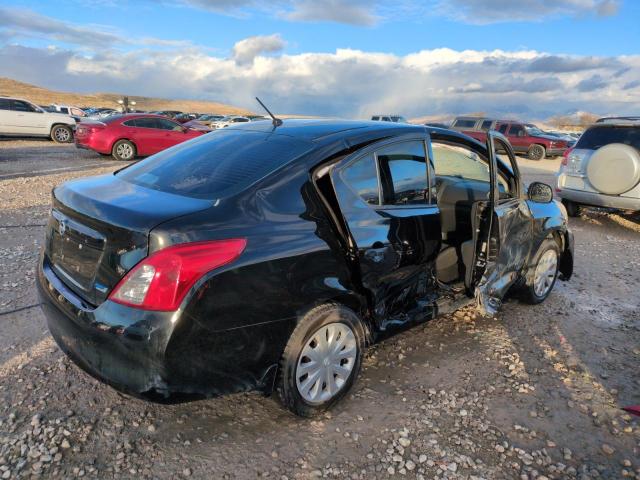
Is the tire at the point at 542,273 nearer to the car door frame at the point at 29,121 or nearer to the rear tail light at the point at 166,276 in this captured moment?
the rear tail light at the point at 166,276

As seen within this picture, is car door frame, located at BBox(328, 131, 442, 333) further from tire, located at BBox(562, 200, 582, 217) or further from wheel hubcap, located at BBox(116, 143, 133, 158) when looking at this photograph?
wheel hubcap, located at BBox(116, 143, 133, 158)

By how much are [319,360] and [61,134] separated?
20.5m

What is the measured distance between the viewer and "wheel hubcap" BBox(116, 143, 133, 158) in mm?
15148

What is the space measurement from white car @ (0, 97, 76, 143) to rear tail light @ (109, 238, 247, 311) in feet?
62.5

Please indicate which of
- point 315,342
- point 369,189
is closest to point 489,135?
point 369,189

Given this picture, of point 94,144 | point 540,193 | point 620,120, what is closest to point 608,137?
point 620,120

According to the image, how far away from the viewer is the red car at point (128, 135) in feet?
48.6

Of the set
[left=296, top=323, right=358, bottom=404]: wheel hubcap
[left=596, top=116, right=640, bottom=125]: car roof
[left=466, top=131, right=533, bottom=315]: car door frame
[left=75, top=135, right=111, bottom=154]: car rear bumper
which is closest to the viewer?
[left=296, top=323, right=358, bottom=404]: wheel hubcap

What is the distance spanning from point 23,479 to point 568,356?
3748 millimetres

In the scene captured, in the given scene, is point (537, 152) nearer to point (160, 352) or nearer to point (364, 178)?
point (364, 178)

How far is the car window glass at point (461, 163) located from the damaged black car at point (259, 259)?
0.10 meters

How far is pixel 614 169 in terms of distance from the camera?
7.99m

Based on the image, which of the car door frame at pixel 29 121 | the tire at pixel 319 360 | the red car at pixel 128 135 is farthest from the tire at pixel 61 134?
the tire at pixel 319 360

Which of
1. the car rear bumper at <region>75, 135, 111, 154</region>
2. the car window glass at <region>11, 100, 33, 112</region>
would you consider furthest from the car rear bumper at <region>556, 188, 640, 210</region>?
the car window glass at <region>11, 100, 33, 112</region>
